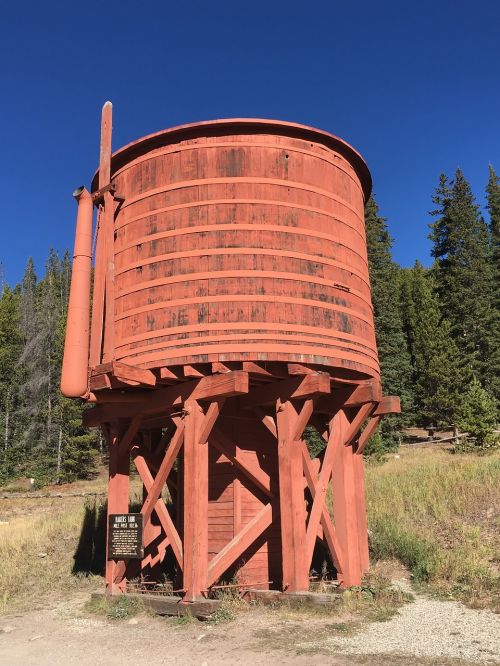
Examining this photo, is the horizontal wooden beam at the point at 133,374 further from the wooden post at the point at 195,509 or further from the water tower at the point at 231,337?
the wooden post at the point at 195,509

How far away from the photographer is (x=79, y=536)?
15.5m

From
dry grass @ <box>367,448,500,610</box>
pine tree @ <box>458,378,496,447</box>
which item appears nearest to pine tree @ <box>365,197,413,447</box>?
pine tree @ <box>458,378,496,447</box>

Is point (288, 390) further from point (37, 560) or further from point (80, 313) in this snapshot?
point (37, 560)

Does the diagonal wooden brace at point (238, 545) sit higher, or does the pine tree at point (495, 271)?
the pine tree at point (495, 271)

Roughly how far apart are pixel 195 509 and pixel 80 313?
12.3ft

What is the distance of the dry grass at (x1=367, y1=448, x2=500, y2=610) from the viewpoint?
988 centimetres

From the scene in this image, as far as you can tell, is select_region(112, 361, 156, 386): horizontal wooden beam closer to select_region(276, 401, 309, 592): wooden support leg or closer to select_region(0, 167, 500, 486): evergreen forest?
select_region(276, 401, 309, 592): wooden support leg

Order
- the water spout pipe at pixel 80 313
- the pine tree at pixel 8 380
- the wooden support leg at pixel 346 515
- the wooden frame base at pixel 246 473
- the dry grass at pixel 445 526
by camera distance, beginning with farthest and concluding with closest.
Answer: the pine tree at pixel 8 380 → the wooden support leg at pixel 346 515 → the dry grass at pixel 445 526 → the water spout pipe at pixel 80 313 → the wooden frame base at pixel 246 473

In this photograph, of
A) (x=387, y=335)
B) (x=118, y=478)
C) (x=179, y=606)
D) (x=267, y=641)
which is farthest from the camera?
(x=387, y=335)

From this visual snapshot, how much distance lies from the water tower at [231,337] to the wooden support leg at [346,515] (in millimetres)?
28

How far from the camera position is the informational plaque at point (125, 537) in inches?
397

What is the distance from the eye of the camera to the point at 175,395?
9797 millimetres

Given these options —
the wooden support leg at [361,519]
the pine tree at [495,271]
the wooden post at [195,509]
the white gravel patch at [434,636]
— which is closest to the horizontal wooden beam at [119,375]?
the wooden post at [195,509]

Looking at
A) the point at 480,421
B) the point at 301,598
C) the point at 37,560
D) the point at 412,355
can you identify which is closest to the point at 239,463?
the point at 301,598
